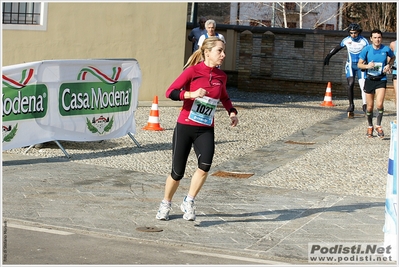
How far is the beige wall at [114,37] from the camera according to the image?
19.0 meters

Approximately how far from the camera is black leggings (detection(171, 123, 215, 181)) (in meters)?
8.20

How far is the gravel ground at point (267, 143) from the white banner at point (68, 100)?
1.27 ft

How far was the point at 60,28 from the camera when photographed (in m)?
19.3

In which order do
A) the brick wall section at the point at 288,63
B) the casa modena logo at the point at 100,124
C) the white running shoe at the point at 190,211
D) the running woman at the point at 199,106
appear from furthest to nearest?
the brick wall section at the point at 288,63 < the casa modena logo at the point at 100,124 < the white running shoe at the point at 190,211 < the running woman at the point at 199,106

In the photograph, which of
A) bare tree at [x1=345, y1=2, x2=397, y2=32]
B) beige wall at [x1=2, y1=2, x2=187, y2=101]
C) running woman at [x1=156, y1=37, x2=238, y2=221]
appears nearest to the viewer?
running woman at [x1=156, y1=37, x2=238, y2=221]

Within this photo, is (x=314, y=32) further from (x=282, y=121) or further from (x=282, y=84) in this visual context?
(x=282, y=121)

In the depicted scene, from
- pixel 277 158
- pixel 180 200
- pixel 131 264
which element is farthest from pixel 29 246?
pixel 277 158

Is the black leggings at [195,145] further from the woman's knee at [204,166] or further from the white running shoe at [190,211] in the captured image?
the white running shoe at [190,211]

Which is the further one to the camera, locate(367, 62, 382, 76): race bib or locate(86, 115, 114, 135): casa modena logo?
locate(367, 62, 382, 76): race bib

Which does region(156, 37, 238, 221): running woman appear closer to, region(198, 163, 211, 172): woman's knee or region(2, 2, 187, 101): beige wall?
region(198, 163, 211, 172): woman's knee

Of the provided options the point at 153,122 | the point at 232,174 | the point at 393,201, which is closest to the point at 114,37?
the point at 153,122

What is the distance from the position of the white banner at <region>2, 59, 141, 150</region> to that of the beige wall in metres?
6.28
